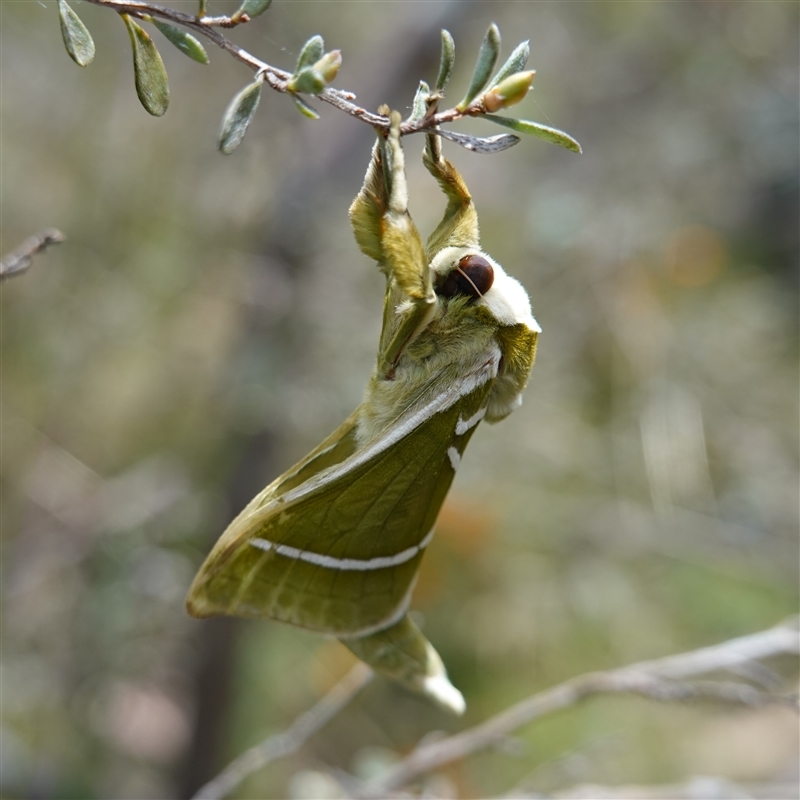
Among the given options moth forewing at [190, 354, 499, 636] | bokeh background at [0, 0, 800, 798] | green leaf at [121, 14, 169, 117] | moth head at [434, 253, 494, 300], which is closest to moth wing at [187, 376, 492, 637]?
moth forewing at [190, 354, 499, 636]

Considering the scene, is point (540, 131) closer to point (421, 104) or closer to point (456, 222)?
point (421, 104)

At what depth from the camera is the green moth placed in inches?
32.8

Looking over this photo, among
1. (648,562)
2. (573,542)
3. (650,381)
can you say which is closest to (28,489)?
(573,542)

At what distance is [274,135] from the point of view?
8.16 ft

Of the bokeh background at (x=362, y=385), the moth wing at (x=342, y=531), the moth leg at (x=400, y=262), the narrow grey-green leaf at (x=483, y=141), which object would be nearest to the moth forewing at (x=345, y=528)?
the moth wing at (x=342, y=531)

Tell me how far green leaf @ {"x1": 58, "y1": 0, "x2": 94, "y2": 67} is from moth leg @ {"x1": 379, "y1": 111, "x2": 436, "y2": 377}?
257 mm

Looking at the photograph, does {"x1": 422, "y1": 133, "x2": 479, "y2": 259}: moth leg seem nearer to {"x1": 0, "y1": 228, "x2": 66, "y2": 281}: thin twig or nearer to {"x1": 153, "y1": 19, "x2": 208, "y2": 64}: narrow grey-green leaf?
{"x1": 153, "y1": 19, "x2": 208, "y2": 64}: narrow grey-green leaf

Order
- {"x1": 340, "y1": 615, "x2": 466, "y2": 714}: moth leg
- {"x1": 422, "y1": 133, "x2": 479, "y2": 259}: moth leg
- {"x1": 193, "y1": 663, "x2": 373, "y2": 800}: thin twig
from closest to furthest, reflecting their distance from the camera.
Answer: {"x1": 422, "y1": 133, "x2": 479, "y2": 259}: moth leg, {"x1": 340, "y1": 615, "x2": 466, "y2": 714}: moth leg, {"x1": 193, "y1": 663, "x2": 373, "y2": 800}: thin twig

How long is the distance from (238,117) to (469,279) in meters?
0.31

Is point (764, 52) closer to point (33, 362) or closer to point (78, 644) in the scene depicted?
point (33, 362)

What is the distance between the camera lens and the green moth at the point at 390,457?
834mm

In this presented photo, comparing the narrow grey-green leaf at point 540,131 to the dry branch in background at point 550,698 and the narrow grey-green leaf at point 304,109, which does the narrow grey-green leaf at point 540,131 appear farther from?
the dry branch in background at point 550,698

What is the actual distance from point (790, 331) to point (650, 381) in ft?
4.10

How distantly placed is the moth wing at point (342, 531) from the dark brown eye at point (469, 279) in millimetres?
110
